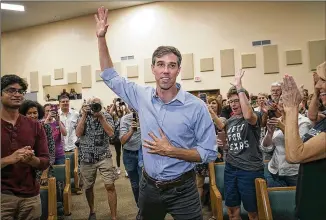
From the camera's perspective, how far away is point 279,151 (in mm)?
2609

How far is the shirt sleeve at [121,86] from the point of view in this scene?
1.84 metres


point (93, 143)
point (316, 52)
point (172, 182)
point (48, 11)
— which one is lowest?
point (172, 182)

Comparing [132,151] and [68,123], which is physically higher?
[68,123]

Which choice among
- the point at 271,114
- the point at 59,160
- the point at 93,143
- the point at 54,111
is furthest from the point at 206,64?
the point at 271,114

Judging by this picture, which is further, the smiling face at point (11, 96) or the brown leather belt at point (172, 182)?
the smiling face at point (11, 96)

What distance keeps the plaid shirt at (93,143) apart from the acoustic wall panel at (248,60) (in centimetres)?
541

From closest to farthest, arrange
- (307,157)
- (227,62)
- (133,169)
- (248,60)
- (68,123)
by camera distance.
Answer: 1. (307,157)
2. (133,169)
3. (68,123)
4. (248,60)
5. (227,62)

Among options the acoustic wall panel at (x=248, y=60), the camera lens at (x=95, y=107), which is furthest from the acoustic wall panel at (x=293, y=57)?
the camera lens at (x=95, y=107)

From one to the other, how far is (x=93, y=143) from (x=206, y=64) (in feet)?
17.8

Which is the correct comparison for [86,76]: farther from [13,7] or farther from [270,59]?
[270,59]

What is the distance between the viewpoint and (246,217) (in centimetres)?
267

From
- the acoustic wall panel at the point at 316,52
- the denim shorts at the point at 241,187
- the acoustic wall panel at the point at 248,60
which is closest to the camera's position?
the denim shorts at the point at 241,187

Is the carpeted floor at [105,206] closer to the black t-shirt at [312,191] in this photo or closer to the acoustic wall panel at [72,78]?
the black t-shirt at [312,191]

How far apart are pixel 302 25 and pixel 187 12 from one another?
2.94 m
